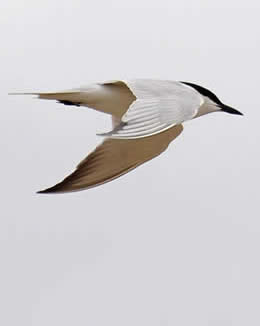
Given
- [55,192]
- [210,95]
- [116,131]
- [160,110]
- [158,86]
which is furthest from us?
[210,95]

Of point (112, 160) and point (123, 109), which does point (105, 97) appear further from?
point (112, 160)

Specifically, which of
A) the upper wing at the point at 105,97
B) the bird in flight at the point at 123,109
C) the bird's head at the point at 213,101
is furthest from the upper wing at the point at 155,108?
the bird's head at the point at 213,101

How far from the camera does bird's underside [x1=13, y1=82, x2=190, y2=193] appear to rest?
204 inches

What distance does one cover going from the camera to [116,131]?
12.7ft

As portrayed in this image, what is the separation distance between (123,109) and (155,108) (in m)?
1.18

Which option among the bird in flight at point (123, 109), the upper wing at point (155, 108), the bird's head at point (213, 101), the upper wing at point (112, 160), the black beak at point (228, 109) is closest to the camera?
the upper wing at point (155, 108)

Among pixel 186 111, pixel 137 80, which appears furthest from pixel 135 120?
pixel 137 80

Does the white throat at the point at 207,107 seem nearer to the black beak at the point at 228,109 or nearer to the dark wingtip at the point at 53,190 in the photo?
the black beak at the point at 228,109

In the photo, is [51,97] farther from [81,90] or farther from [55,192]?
[55,192]

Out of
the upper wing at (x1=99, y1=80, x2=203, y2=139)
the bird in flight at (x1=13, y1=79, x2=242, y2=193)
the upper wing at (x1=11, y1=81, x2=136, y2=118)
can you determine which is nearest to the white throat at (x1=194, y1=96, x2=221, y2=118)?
the bird in flight at (x1=13, y1=79, x2=242, y2=193)

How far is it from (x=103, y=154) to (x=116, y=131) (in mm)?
1531

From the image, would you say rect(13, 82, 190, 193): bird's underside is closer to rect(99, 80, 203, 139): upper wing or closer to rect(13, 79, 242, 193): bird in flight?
rect(13, 79, 242, 193): bird in flight

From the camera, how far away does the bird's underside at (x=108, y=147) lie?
5.18m

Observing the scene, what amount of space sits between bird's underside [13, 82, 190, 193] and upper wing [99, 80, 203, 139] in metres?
0.45
